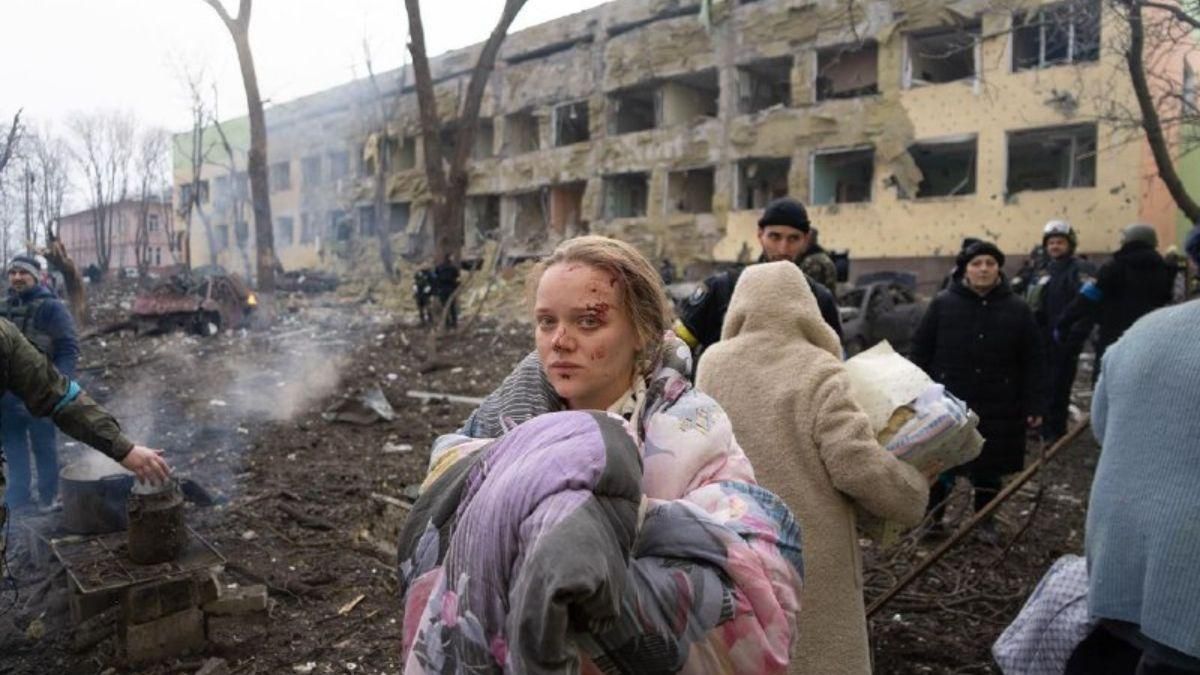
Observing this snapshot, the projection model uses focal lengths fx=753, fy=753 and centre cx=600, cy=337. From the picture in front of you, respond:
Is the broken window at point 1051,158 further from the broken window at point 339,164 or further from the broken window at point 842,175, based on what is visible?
the broken window at point 339,164

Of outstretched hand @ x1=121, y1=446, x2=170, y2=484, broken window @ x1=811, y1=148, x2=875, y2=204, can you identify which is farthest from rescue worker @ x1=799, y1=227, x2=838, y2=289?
broken window @ x1=811, y1=148, x2=875, y2=204

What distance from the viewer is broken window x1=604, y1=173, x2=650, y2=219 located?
2794 centimetres

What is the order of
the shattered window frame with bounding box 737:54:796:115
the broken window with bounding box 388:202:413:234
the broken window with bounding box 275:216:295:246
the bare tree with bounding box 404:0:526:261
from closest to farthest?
the bare tree with bounding box 404:0:526:261, the shattered window frame with bounding box 737:54:796:115, the broken window with bounding box 388:202:413:234, the broken window with bounding box 275:216:295:246

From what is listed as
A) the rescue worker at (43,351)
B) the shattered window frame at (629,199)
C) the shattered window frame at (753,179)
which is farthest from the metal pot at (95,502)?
the shattered window frame at (629,199)

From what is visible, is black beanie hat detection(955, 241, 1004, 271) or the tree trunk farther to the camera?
the tree trunk

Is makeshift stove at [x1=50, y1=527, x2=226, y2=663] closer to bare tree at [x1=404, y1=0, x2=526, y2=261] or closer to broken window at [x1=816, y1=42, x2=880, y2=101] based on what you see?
bare tree at [x1=404, y1=0, x2=526, y2=261]

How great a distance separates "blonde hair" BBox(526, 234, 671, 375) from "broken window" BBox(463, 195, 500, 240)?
104 ft

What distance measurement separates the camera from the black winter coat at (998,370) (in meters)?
4.43

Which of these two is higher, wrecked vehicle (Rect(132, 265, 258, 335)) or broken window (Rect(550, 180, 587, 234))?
broken window (Rect(550, 180, 587, 234))

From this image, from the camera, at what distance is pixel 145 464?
310cm

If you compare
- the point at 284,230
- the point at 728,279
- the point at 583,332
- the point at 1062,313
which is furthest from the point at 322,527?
the point at 284,230

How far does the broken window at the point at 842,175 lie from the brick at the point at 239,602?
70.2 feet

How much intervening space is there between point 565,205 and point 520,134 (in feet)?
13.2

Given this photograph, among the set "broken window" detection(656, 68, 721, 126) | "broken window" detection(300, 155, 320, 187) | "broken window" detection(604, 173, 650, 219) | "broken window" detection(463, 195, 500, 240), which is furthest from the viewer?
"broken window" detection(300, 155, 320, 187)
